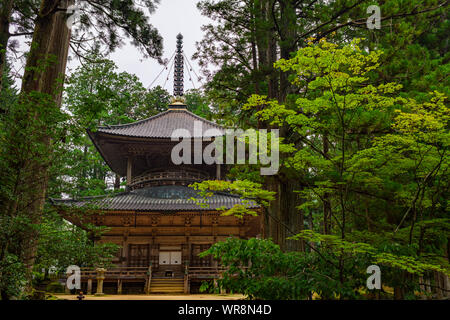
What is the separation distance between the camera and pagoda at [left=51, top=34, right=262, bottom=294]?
14570 millimetres

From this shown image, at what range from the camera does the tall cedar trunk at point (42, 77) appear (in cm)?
457

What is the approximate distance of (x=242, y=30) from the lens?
9.11 meters

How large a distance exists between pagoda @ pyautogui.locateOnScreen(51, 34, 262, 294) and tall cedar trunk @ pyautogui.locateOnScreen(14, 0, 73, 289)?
24.2ft

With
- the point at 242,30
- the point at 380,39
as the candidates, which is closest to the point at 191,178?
the point at 242,30

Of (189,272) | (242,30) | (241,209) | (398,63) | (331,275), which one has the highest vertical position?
(242,30)

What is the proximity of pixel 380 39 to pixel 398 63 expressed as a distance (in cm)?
163

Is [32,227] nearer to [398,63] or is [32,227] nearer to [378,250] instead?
[378,250]
